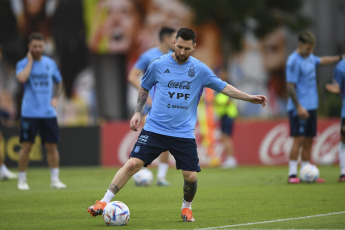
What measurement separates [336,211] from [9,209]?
4437 mm

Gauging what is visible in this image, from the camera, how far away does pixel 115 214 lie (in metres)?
8.30

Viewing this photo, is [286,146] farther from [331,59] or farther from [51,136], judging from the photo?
[51,136]

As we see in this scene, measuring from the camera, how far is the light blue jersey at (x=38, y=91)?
13.2 m

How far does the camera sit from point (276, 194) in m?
11.4

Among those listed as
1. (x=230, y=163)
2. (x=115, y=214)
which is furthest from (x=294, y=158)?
(x=230, y=163)

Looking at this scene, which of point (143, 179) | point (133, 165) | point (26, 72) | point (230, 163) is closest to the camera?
point (133, 165)

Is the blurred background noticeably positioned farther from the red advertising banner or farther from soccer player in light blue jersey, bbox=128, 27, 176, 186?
soccer player in light blue jersey, bbox=128, 27, 176, 186

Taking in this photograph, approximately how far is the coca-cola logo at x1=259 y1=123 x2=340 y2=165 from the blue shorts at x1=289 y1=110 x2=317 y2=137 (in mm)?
6656

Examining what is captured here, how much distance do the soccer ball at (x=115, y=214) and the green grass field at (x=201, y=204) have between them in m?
0.09

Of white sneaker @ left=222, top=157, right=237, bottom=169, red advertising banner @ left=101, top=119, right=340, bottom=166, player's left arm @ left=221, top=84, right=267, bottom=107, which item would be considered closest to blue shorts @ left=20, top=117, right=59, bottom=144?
player's left arm @ left=221, top=84, right=267, bottom=107

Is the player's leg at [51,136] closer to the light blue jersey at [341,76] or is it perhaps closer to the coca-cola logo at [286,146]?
the light blue jersey at [341,76]

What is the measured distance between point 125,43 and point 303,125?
70.7 feet

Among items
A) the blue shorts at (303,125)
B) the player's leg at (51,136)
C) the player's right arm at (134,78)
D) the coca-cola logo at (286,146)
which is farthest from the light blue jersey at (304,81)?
the coca-cola logo at (286,146)

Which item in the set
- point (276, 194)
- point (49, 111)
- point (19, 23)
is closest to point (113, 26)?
point (19, 23)
